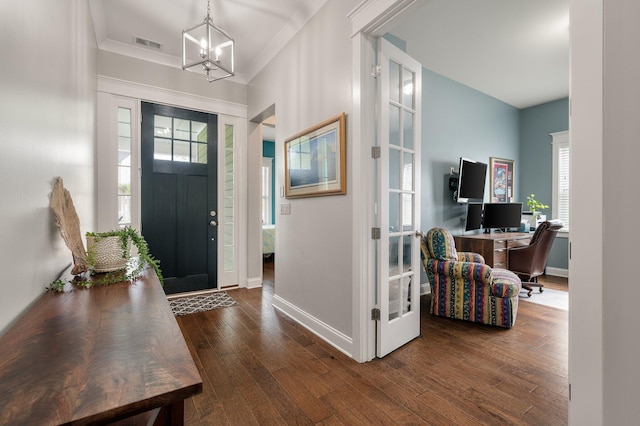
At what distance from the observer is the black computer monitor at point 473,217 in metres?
4.28

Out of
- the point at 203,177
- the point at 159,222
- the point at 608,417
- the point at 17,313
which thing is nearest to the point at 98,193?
the point at 159,222

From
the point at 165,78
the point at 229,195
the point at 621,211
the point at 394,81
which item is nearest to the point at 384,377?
the point at 621,211

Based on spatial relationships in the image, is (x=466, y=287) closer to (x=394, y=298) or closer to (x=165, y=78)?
(x=394, y=298)

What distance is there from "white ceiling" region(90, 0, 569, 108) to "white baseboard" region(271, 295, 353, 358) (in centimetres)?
246

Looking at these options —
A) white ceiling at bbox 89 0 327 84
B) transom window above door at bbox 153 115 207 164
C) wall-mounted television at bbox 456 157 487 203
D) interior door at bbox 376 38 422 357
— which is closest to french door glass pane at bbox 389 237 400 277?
interior door at bbox 376 38 422 357

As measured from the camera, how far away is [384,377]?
1.87m

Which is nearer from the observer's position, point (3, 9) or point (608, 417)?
point (3, 9)

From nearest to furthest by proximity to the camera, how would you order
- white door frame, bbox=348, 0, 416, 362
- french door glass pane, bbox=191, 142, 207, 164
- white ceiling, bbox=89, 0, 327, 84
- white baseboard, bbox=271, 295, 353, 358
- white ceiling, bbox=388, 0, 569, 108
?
white door frame, bbox=348, 0, 416, 362, white baseboard, bbox=271, 295, 353, 358, white ceiling, bbox=89, 0, 327, 84, white ceiling, bbox=388, 0, 569, 108, french door glass pane, bbox=191, 142, 207, 164

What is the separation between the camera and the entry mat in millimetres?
3121

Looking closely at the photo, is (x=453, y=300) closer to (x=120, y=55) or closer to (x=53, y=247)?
(x=53, y=247)

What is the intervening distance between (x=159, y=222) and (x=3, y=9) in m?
2.93

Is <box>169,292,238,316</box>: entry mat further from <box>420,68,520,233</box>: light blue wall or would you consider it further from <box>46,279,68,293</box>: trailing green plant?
<box>420,68,520,233</box>: light blue wall

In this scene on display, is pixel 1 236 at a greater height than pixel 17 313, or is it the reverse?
pixel 1 236

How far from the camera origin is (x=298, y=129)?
282cm
